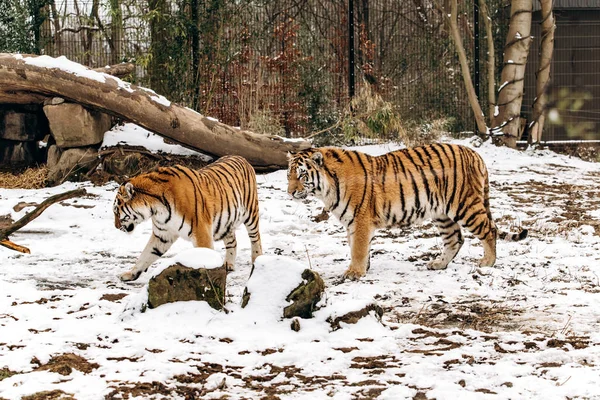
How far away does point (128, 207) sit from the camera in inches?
230

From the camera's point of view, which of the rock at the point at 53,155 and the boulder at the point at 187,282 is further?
the rock at the point at 53,155

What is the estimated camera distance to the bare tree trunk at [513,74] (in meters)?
12.9

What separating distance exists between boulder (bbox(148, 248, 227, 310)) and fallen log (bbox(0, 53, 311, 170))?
15.9 feet

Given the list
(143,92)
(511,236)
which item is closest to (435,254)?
(511,236)

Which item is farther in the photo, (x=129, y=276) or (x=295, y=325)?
(x=129, y=276)

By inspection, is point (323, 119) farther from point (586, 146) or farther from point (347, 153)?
point (347, 153)

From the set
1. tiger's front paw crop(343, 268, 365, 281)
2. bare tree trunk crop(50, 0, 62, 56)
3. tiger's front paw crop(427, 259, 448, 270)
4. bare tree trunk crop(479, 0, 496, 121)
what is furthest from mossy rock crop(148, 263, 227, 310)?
bare tree trunk crop(479, 0, 496, 121)

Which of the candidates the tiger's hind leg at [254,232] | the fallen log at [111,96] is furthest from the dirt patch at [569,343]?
the fallen log at [111,96]

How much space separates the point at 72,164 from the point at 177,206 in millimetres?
4426

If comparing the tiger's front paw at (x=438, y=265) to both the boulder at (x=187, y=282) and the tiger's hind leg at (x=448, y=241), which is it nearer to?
the tiger's hind leg at (x=448, y=241)

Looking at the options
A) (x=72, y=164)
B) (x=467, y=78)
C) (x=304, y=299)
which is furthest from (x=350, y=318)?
(x=467, y=78)

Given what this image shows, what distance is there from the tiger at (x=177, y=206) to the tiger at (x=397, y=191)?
1.74 feet

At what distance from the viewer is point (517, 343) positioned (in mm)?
4402

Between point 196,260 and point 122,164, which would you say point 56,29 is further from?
point 196,260
